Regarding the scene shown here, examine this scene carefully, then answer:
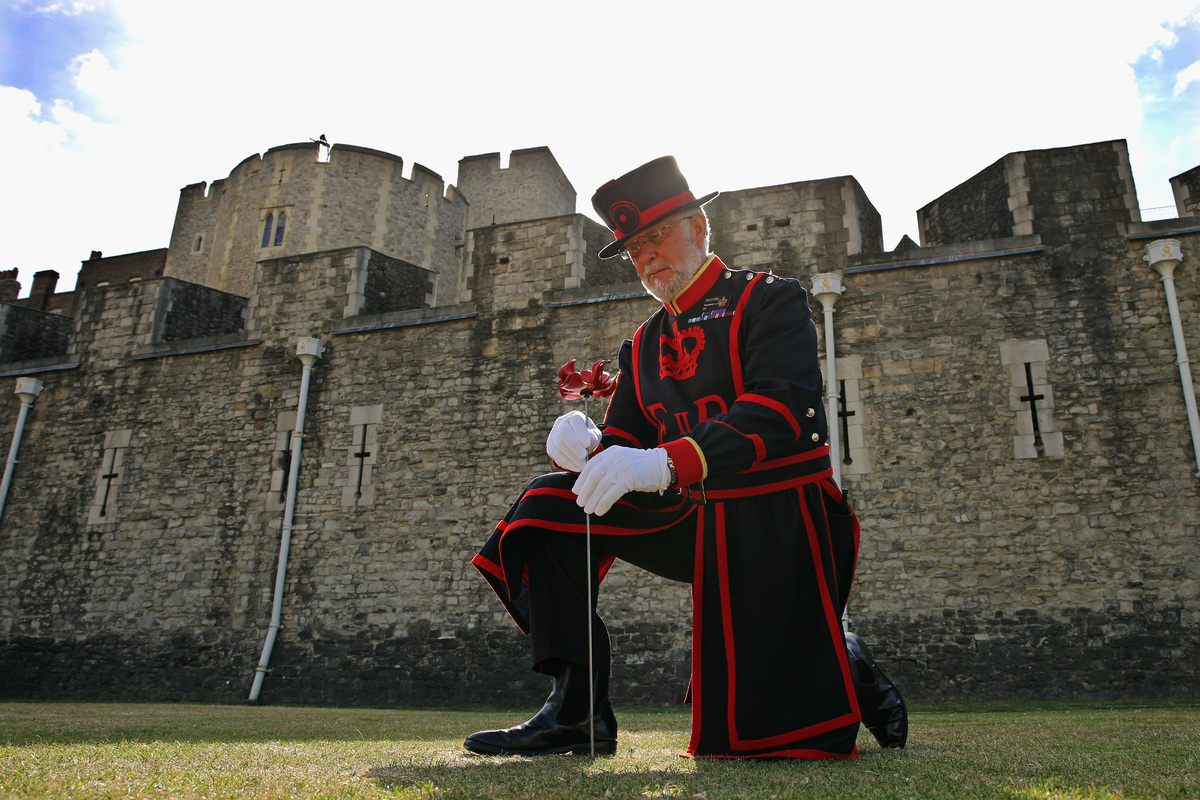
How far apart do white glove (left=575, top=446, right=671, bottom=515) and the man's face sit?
93 centimetres

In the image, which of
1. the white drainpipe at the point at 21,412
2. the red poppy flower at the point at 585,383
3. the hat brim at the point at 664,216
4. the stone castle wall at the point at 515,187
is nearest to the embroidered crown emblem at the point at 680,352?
the red poppy flower at the point at 585,383

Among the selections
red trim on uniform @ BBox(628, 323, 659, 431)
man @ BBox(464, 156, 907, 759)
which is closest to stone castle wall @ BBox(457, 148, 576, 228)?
red trim on uniform @ BBox(628, 323, 659, 431)

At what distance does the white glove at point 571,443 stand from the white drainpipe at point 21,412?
41.5 feet

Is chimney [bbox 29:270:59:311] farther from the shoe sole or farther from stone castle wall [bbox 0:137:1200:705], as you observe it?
the shoe sole

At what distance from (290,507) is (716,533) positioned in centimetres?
908

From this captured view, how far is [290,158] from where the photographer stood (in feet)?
67.2

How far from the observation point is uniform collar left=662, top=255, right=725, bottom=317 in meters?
2.98

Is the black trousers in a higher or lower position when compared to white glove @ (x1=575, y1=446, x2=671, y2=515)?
lower

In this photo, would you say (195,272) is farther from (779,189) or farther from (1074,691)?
(1074,691)

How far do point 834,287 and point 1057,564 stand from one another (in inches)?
140

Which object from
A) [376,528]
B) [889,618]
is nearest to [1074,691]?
[889,618]

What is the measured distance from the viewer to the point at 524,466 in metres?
9.90

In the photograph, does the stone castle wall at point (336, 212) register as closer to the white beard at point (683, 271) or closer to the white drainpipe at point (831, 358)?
the white drainpipe at point (831, 358)

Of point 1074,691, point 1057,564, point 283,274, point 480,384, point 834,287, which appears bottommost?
point 1074,691
